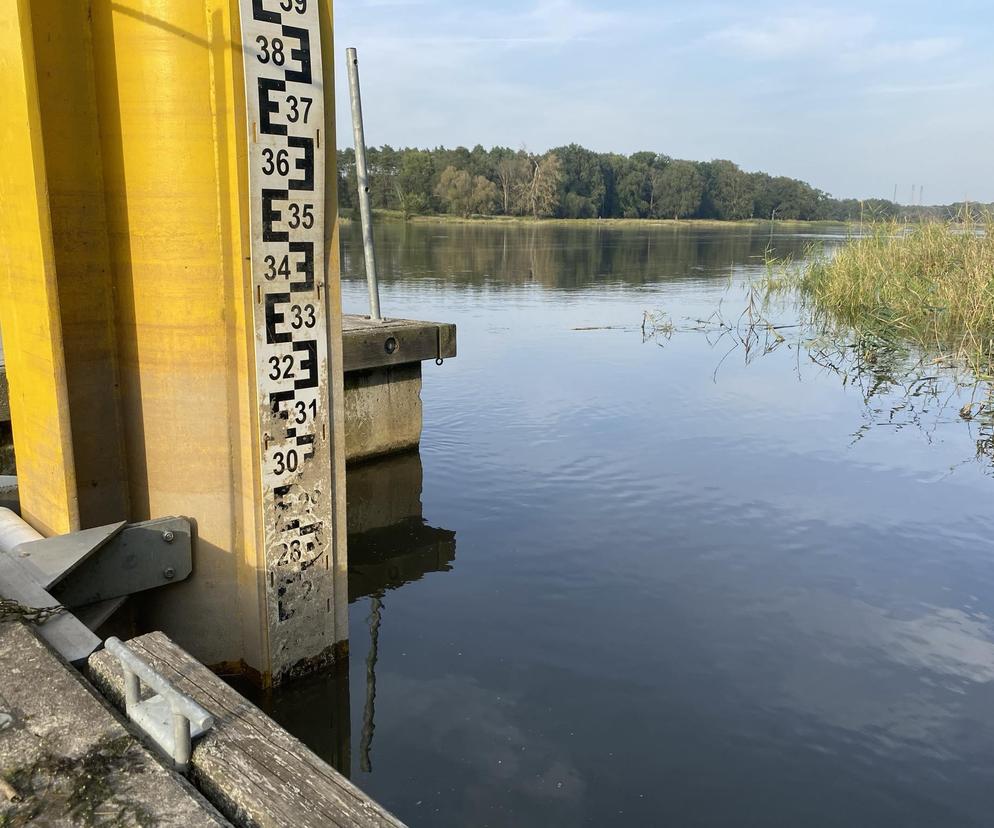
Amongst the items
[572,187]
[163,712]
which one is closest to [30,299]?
[163,712]

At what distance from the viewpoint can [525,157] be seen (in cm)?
10719

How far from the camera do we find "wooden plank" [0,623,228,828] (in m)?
1.88

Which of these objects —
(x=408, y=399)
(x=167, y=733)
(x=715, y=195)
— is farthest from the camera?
(x=715, y=195)

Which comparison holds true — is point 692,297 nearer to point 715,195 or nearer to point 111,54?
point 111,54

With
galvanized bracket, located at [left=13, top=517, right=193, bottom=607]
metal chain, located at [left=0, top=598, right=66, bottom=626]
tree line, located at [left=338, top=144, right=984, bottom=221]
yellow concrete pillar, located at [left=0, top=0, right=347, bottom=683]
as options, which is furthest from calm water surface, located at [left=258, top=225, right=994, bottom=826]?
tree line, located at [left=338, top=144, right=984, bottom=221]

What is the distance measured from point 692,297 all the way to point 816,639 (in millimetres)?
18410

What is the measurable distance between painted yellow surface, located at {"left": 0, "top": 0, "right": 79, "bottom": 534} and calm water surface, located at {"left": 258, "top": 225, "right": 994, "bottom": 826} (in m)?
1.55

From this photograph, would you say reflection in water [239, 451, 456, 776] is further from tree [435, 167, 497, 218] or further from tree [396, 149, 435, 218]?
tree [435, 167, 497, 218]

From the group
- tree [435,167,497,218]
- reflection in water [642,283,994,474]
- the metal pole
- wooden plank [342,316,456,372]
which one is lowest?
reflection in water [642,283,994,474]

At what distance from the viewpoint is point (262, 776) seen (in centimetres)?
206

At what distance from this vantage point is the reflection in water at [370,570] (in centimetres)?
399

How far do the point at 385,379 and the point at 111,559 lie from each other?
14.2 feet

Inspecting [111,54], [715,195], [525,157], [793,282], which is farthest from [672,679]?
[715,195]

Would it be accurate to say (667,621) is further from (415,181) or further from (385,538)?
(415,181)
